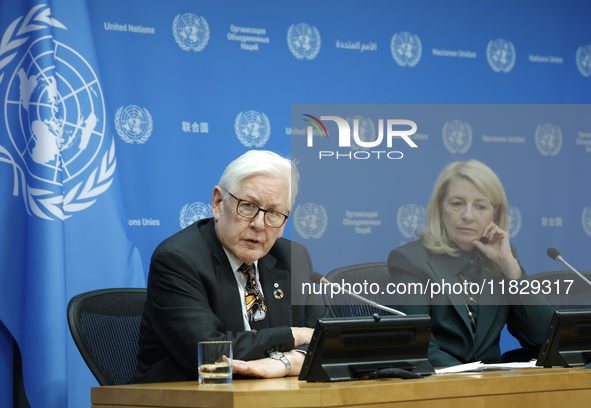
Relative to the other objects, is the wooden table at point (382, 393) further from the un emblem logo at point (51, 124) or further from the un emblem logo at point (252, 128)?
the un emblem logo at point (252, 128)

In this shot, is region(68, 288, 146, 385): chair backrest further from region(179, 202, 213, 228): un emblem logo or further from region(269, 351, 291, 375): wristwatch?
region(179, 202, 213, 228): un emblem logo

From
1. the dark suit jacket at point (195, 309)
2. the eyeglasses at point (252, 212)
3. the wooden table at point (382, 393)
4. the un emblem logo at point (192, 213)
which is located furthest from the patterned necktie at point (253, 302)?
the un emblem logo at point (192, 213)

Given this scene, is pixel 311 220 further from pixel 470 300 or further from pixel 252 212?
pixel 252 212

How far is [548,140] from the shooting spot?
4875mm

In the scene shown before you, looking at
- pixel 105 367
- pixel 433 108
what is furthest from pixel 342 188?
pixel 105 367

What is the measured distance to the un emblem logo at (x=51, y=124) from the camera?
3057mm

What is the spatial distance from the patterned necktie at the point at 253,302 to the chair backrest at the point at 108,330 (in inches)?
18.6

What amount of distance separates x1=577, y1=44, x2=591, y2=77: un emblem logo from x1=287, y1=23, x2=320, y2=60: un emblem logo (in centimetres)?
186

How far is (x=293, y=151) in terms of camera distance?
4.04m

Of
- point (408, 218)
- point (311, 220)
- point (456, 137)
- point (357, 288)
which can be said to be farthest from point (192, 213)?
point (456, 137)

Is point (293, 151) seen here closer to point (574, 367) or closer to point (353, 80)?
point (353, 80)

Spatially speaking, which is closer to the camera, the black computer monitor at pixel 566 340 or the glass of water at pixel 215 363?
the glass of water at pixel 215 363

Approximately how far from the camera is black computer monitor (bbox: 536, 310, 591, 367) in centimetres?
238

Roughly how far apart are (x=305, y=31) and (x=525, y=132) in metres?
1.57
